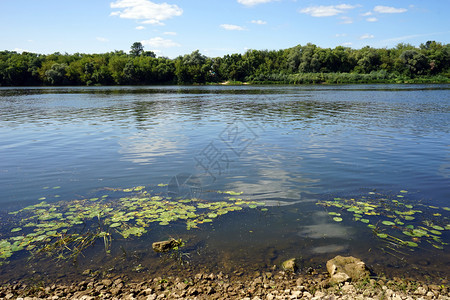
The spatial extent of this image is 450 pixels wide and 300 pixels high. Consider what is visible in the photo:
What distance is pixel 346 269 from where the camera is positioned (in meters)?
6.14

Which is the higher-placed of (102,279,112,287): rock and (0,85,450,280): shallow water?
(0,85,450,280): shallow water

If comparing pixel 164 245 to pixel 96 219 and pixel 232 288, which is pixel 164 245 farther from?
pixel 96 219

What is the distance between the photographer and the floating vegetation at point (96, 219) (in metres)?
7.55

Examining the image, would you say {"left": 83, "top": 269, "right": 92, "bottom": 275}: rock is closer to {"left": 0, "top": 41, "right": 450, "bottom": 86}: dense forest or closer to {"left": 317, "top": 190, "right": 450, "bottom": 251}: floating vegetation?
{"left": 317, "top": 190, "right": 450, "bottom": 251}: floating vegetation

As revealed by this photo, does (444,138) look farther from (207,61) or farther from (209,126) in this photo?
(207,61)

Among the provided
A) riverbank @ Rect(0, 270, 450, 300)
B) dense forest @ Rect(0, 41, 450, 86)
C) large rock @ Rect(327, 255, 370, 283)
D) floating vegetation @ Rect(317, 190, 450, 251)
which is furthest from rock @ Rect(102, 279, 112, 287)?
dense forest @ Rect(0, 41, 450, 86)

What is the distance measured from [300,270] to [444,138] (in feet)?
61.0

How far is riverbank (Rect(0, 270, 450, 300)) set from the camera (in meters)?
5.57

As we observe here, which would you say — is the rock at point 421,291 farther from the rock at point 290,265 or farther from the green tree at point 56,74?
the green tree at point 56,74

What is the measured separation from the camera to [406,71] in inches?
5723

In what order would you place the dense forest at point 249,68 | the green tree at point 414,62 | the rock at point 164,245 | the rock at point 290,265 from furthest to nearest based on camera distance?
the dense forest at point 249,68 < the green tree at point 414,62 < the rock at point 164,245 < the rock at point 290,265

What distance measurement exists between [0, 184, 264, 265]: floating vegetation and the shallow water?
24 centimetres

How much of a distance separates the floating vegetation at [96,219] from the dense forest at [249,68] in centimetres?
13919

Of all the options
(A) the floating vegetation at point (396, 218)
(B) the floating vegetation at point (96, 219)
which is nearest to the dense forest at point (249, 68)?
(A) the floating vegetation at point (396, 218)
